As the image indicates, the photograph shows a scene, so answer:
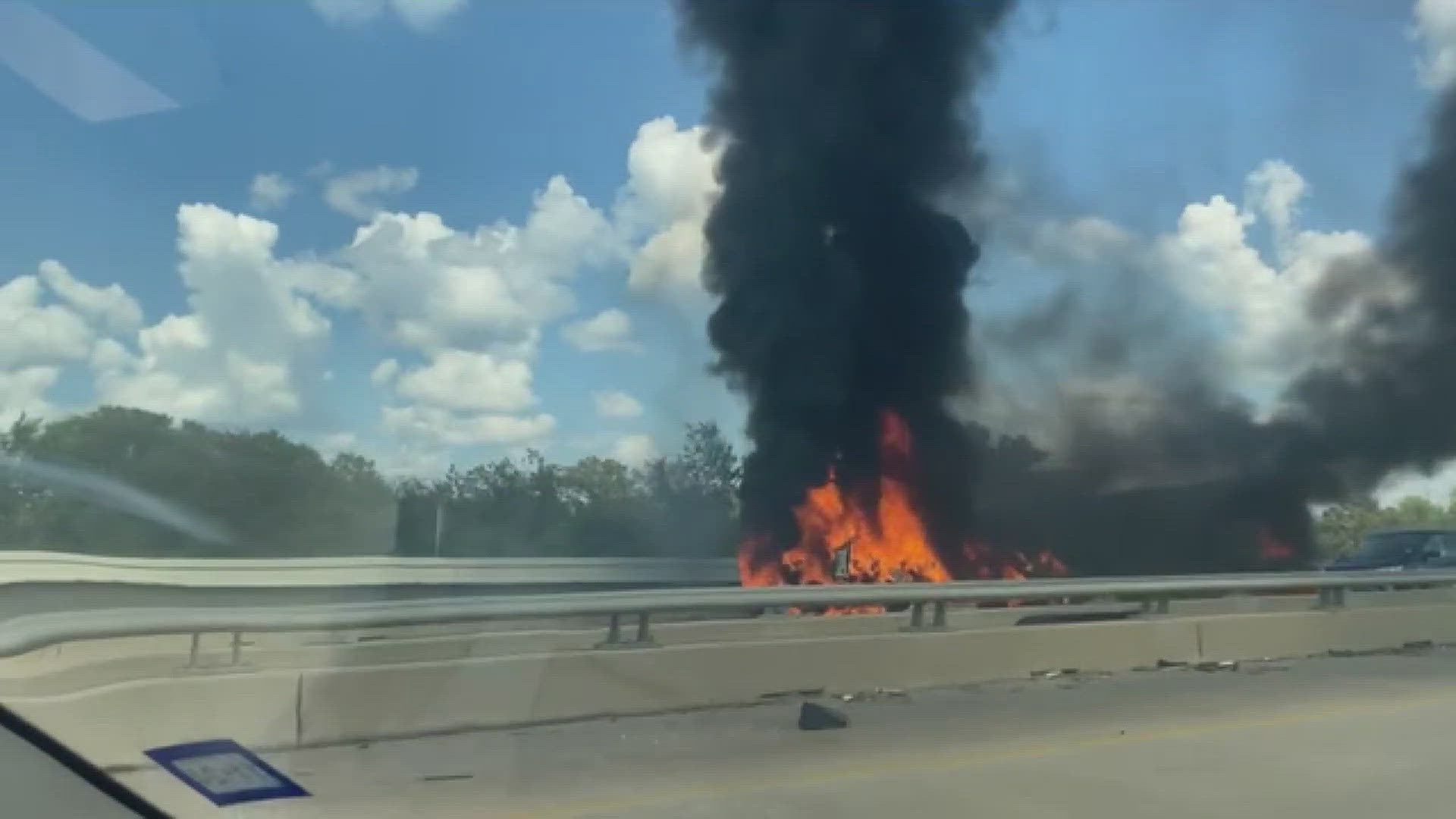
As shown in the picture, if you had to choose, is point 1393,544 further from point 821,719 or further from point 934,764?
point 934,764

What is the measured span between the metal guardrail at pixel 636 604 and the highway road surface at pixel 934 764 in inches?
27.0

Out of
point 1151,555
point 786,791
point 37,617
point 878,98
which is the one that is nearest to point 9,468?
point 37,617

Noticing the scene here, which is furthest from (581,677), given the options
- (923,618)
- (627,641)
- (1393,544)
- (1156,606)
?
(1393,544)

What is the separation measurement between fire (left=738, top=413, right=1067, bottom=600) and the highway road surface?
18080 millimetres

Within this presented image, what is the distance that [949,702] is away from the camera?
453 inches

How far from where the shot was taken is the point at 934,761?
8.77 m

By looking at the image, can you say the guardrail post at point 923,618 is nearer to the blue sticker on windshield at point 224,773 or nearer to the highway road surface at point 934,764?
the highway road surface at point 934,764

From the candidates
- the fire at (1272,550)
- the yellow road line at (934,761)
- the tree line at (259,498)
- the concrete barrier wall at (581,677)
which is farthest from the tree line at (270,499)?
the fire at (1272,550)

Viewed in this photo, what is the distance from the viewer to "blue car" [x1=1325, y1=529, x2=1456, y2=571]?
22.4 m

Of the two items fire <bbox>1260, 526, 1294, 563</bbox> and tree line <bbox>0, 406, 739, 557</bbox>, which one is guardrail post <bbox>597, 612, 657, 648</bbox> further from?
fire <bbox>1260, 526, 1294, 563</bbox>

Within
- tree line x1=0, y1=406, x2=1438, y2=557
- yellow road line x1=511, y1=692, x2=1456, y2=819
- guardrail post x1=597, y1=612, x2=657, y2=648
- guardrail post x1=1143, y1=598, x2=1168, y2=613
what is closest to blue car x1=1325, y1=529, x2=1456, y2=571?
guardrail post x1=1143, y1=598, x2=1168, y2=613

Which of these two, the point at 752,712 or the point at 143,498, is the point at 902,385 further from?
the point at 143,498

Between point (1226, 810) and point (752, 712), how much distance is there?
13.8 ft

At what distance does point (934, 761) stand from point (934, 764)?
0.11m
